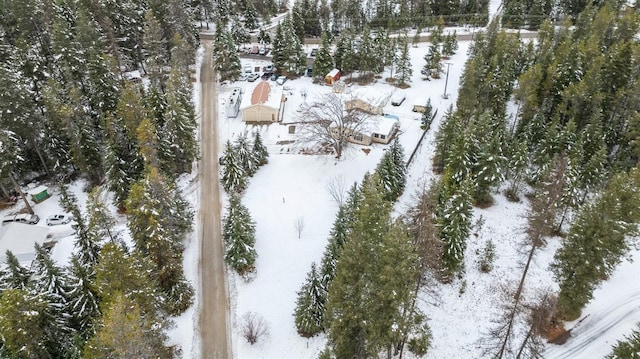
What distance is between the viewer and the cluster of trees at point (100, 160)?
902 inches

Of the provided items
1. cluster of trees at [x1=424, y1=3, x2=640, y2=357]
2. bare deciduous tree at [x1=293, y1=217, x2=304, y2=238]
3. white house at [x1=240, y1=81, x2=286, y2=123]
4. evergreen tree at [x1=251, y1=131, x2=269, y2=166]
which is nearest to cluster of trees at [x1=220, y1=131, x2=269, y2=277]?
evergreen tree at [x1=251, y1=131, x2=269, y2=166]

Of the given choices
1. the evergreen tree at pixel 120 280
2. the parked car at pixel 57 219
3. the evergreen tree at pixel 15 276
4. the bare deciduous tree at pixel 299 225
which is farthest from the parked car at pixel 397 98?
the evergreen tree at pixel 15 276

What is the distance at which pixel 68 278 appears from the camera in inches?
1037

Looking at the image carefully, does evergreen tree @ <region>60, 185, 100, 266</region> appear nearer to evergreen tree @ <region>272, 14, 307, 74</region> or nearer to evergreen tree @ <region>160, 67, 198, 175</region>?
evergreen tree @ <region>160, 67, 198, 175</region>

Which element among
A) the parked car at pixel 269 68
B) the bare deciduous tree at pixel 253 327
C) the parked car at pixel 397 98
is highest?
the parked car at pixel 269 68

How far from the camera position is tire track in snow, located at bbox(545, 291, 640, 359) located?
2694 cm

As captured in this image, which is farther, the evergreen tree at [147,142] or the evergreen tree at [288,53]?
the evergreen tree at [288,53]

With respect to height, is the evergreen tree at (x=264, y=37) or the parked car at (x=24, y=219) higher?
the evergreen tree at (x=264, y=37)

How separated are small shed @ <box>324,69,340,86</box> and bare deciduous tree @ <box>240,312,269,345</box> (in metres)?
40.9

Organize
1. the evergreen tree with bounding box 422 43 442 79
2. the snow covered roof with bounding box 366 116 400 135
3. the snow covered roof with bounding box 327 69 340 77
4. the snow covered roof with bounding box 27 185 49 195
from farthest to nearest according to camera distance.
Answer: the evergreen tree with bounding box 422 43 442 79
the snow covered roof with bounding box 327 69 340 77
the snow covered roof with bounding box 366 116 400 135
the snow covered roof with bounding box 27 185 49 195

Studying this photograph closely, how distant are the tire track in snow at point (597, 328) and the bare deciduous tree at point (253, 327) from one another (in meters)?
18.9

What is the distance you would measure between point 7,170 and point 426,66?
55109 mm

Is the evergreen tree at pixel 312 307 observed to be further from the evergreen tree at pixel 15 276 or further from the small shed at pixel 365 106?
the small shed at pixel 365 106

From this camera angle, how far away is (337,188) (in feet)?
135
